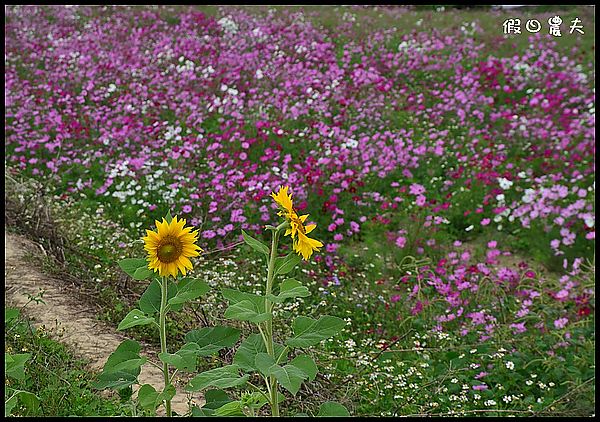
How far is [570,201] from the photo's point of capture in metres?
5.80

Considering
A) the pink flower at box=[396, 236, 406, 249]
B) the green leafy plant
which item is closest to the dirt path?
the green leafy plant

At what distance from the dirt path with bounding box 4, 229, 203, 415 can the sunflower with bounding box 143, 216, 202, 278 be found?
1040mm

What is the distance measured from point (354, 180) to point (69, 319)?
3151 millimetres

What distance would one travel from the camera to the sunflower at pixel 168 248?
6.88 feet

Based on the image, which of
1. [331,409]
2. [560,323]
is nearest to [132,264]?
[331,409]

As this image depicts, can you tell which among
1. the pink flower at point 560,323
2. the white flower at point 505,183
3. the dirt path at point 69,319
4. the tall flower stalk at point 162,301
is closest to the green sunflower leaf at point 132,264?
the tall flower stalk at point 162,301

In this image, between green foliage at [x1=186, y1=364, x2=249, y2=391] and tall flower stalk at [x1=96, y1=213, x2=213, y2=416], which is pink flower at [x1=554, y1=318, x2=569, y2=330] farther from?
green foliage at [x1=186, y1=364, x2=249, y2=391]

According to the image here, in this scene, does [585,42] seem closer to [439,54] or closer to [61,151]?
[439,54]

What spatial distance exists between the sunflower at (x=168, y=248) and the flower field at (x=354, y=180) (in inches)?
1.3

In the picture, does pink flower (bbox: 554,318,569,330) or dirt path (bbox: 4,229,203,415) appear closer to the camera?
dirt path (bbox: 4,229,203,415)

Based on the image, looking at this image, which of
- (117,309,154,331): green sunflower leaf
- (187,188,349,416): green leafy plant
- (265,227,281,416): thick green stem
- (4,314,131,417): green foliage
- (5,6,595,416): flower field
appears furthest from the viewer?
(5,6,595,416): flower field

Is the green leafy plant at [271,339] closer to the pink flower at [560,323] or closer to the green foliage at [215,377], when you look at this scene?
the green foliage at [215,377]

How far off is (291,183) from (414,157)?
1403 mm

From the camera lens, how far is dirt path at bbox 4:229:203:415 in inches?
124
